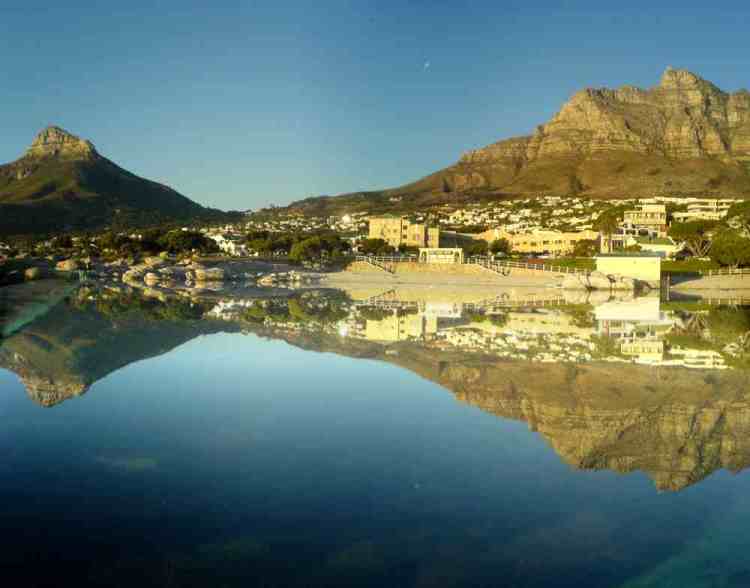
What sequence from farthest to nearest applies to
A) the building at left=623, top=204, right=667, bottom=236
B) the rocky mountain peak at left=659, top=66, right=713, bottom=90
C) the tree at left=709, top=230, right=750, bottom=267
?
the rocky mountain peak at left=659, top=66, right=713, bottom=90, the building at left=623, top=204, right=667, bottom=236, the tree at left=709, top=230, right=750, bottom=267

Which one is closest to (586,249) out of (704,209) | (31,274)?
(704,209)

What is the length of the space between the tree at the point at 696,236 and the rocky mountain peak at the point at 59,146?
137256mm

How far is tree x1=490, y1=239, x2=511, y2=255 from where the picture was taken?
72062 millimetres

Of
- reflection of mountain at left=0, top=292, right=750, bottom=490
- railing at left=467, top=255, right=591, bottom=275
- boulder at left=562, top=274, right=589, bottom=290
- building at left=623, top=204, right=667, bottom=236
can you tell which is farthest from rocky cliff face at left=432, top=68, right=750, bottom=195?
reflection of mountain at left=0, top=292, right=750, bottom=490

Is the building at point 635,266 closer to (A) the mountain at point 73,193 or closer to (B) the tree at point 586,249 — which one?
(B) the tree at point 586,249

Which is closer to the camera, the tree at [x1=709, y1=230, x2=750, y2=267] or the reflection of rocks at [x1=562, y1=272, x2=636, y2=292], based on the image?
the reflection of rocks at [x1=562, y1=272, x2=636, y2=292]

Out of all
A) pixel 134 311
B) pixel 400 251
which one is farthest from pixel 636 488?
pixel 400 251

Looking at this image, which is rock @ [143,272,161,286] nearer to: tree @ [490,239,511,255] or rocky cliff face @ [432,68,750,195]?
tree @ [490,239,511,255]

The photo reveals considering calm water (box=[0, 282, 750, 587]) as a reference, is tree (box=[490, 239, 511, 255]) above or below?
above

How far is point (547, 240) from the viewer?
7319cm

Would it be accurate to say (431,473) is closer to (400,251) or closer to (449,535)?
(449,535)

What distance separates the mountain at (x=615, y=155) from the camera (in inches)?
5079

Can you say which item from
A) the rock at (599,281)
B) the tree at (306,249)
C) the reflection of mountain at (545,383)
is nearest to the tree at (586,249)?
the rock at (599,281)

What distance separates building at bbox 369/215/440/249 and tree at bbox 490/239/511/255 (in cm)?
883
